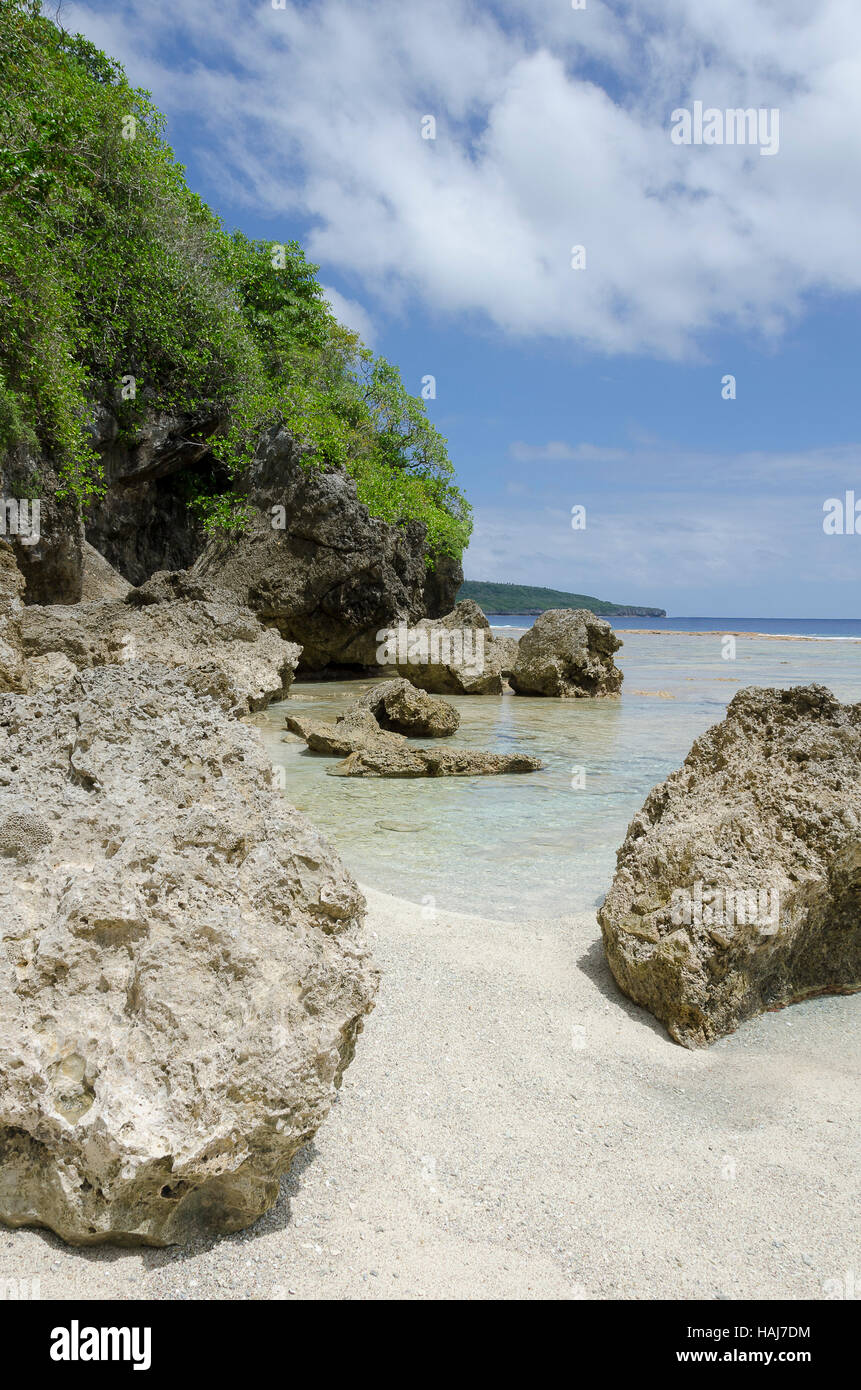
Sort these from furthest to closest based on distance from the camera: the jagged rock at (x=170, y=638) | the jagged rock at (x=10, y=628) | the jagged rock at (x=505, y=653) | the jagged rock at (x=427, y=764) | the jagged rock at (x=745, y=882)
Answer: the jagged rock at (x=505, y=653) → the jagged rock at (x=170, y=638) → the jagged rock at (x=427, y=764) → the jagged rock at (x=10, y=628) → the jagged rock at (x=745, y=882)

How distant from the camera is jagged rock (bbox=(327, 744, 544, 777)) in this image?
8.59 m

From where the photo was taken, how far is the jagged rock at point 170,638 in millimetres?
9945

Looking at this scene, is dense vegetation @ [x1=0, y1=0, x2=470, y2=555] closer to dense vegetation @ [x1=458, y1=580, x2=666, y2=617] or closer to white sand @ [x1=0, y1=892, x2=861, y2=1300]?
white sand @ [x1=0, y1=892, x2=861, y2=1300]

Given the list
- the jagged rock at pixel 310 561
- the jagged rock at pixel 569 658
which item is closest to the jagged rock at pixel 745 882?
the jagged rock at pixel 569 658

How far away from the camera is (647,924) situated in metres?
3.64

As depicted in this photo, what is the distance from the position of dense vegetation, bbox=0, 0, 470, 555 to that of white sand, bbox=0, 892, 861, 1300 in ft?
36.4

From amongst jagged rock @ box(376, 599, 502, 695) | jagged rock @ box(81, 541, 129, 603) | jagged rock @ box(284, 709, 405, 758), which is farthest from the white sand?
jagged rock @ box(81, 541, 129, 603)

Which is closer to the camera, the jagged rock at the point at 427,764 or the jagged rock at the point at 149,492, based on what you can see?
the jagged rock at the point at 427,764

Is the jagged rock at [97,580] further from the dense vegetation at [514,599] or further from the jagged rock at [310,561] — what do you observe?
the dense vegetation at [514,599]

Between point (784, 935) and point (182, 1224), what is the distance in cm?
264

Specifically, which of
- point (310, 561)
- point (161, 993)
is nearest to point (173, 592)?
point (310, 561)

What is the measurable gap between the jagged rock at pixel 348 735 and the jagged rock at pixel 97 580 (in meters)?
8.13

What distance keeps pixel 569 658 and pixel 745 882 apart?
1341 centimetres
